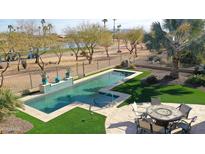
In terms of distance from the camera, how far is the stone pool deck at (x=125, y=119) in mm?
10211

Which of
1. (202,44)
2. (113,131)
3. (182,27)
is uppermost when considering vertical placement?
(182,27)

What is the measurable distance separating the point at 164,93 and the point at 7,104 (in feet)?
35.5

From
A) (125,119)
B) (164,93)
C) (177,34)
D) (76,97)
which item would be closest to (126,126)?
(125,119)

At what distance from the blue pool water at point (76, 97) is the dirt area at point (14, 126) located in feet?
7.93

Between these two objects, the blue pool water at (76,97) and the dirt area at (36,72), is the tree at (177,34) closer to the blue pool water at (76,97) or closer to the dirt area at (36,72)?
the blue pool water at (76,97)

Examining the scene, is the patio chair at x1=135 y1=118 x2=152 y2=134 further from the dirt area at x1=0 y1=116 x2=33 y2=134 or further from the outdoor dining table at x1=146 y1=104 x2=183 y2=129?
the dirt area at x1=0 y1=116 x2=33 y2=134

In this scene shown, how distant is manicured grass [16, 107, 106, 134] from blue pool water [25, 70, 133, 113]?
73.5 inches

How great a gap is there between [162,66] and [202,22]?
811 cm

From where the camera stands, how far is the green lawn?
14.2 metres

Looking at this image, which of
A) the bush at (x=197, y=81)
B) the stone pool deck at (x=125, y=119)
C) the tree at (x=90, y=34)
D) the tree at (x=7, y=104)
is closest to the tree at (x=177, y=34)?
the bush at (x=197, y=81)

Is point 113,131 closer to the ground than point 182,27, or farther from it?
closer to the ground

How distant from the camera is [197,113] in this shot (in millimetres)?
11984
